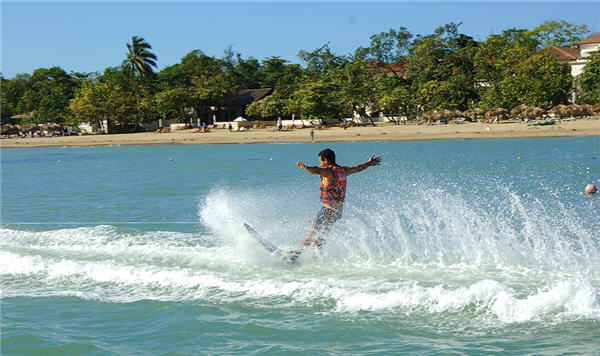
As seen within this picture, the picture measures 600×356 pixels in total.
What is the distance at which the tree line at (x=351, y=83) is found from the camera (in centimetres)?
5175

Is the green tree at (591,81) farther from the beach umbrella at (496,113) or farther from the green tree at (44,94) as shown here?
the green tree at (44,94)

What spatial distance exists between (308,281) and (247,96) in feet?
195

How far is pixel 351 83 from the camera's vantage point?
184 feet

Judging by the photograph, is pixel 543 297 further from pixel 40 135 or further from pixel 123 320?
pixel 40 135

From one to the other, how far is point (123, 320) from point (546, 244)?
6500 millimetres

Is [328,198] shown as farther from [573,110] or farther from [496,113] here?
[573,110]

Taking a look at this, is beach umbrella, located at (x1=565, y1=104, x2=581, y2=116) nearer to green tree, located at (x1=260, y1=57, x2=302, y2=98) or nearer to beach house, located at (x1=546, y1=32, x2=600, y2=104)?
beach house, located at (x1=546, y1=32, x2=600, y2=104)

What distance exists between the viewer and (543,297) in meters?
6.88

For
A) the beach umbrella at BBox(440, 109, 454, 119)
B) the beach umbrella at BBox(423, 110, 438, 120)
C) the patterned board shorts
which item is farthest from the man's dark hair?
the beach umbrella at BBox(423, 110, 438, 120)

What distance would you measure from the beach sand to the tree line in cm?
376

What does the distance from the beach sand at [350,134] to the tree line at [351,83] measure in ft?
12.3

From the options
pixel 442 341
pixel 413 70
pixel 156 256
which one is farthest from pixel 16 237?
pixel 413 70

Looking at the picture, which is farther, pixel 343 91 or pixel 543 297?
pixel 343 91

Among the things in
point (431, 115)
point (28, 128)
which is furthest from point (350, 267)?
point (28, 128)
